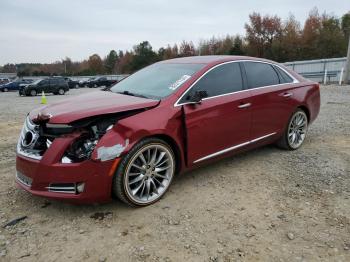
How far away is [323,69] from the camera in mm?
28188

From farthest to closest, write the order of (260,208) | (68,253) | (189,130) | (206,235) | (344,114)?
1. (344,114)
2. (189,130)
3. (260,208)
4. (206,235)
5. (68,253)

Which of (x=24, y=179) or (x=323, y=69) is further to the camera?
(x=323, y=69)

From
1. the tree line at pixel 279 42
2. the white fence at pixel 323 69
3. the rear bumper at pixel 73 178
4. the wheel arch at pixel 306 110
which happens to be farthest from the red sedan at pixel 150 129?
the tree line at pixel 279 42

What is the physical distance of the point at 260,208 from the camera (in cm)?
350

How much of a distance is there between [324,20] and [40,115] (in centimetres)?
6008

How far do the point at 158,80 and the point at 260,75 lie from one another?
1.60m

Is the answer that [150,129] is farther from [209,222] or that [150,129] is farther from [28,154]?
[28,154]

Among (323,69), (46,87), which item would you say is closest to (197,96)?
(46,87)

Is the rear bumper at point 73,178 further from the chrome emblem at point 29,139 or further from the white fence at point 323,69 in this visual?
the white fence at point 323,69

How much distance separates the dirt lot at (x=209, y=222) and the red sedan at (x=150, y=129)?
302 millimetres

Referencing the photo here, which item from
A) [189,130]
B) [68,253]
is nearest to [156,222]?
[68,253]

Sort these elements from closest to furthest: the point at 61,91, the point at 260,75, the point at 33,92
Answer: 1. the point at 260,75
2. the point at 33,92
3. the point at 61,91

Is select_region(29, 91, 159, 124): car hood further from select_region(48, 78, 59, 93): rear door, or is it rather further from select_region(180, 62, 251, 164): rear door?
select_region(48, 78, 59, 93): rear door

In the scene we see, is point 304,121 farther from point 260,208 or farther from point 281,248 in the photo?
point 281,248
